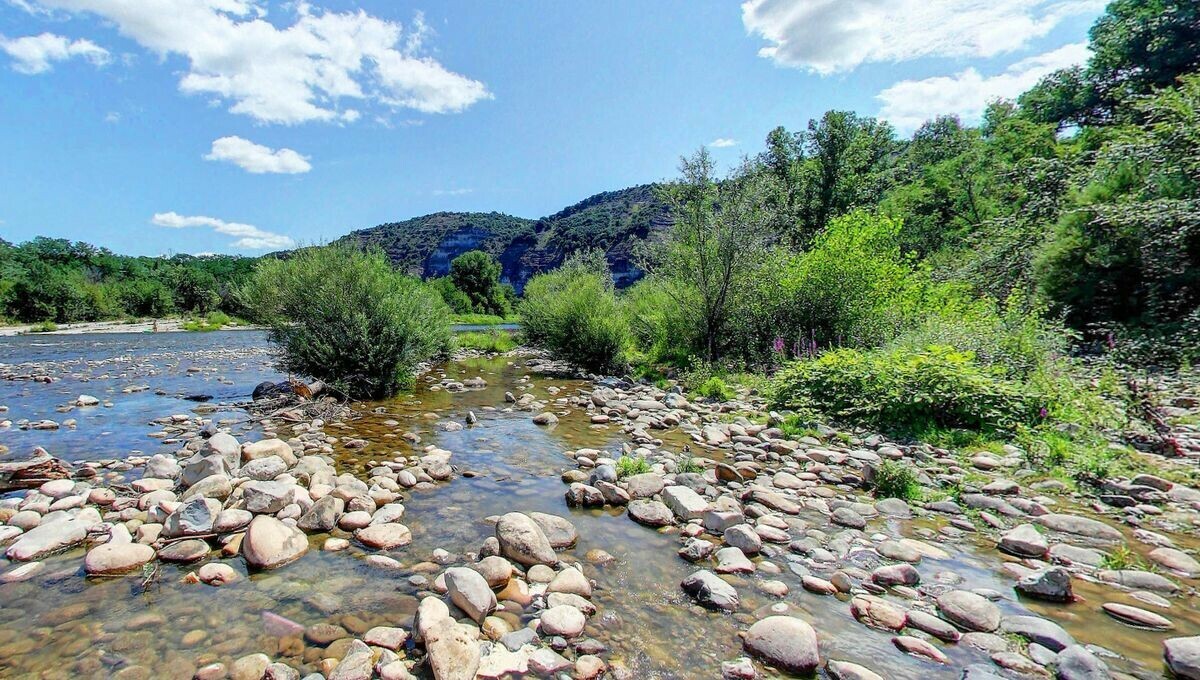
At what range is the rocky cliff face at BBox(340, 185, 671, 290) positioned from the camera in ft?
375

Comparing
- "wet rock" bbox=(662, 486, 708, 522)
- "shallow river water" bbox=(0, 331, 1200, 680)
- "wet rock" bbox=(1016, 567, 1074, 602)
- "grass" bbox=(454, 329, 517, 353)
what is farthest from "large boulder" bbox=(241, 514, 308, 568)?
"grass" bbox=(454, 329, 517, 353)

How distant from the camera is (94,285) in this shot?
Result: 2766 inches

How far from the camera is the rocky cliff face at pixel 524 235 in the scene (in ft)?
375

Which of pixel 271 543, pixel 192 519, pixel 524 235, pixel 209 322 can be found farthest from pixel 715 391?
pixel 524 235

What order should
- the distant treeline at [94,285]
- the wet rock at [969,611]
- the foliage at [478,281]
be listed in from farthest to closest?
the foliage at [478,281] → the distant treeline at [94,285] → the wet rock at [969,611]

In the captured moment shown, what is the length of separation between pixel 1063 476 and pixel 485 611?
737 cm

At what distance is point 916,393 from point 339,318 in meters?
14.3

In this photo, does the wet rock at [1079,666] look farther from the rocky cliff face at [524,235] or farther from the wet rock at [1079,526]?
the rocky cliff face at [524,235]

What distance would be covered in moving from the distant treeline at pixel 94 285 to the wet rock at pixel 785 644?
4792 centimetres

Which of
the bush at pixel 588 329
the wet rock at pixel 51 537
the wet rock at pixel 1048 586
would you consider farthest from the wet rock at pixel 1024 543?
the bush at pixel 588 329

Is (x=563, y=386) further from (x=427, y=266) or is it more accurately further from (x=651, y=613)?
(x=427, y=266)

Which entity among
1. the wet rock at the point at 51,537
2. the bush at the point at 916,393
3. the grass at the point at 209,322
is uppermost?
the grass at the point at 209,322

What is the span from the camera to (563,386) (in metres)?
17.5

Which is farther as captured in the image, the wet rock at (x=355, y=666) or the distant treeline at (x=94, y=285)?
the distant treeline at (x=94, y=285)
